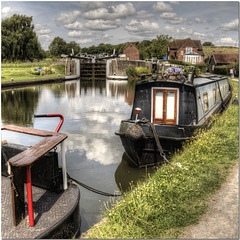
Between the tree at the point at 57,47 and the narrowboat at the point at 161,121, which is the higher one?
the tree at the point at 57,47

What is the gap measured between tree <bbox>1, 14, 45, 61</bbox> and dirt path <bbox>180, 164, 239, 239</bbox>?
40.6m

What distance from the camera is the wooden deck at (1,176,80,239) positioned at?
12.1 ft

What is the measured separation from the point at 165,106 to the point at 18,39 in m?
37.8

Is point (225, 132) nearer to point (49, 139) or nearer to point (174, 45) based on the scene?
point (49, 139)

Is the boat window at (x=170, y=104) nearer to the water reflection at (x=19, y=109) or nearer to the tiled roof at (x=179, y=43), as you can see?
the water reflection at (x=19, y=109)

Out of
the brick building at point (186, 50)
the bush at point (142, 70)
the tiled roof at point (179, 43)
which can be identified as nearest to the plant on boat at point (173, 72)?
the bush at point (142, 70)

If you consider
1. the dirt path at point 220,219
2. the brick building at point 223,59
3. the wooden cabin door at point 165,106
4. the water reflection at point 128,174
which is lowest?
the water reflection at point 128,174

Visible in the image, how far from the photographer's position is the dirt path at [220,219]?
11.8 feet

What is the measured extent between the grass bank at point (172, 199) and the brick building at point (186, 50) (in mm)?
50476

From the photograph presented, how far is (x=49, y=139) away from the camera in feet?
14.2

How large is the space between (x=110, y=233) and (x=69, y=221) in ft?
2.13

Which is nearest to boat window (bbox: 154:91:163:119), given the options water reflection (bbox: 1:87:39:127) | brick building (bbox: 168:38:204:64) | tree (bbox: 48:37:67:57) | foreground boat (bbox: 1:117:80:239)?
foreground boat (bbox: 1:117:80:239)

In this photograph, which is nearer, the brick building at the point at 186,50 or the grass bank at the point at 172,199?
the grass bank at the point at 172,199

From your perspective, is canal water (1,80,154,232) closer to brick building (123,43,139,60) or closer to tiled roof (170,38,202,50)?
tiled roof (170,38,202,50)
